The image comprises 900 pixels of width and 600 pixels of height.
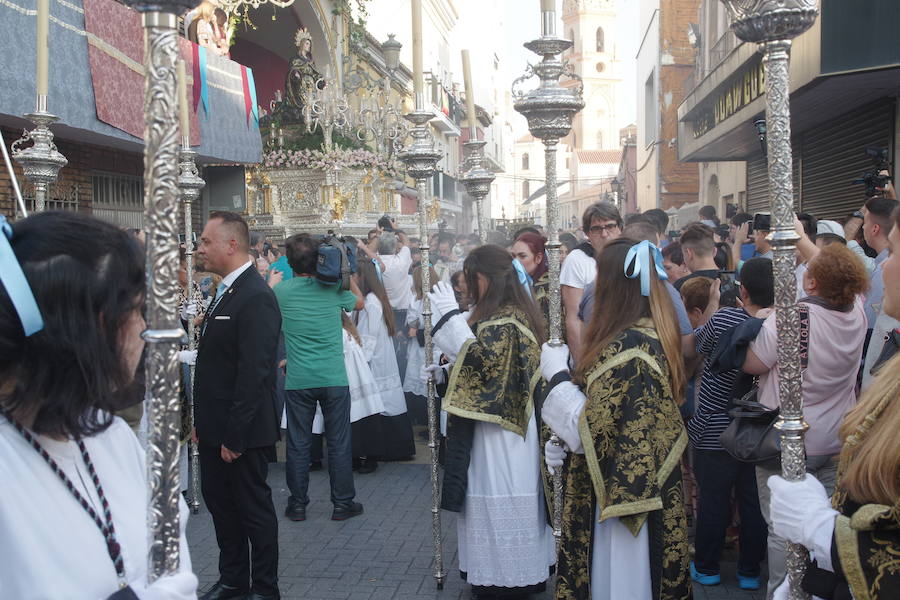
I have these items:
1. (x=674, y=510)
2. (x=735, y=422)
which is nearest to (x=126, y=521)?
(x=674, y=510)

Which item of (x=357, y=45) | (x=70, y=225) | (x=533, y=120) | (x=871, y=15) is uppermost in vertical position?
(x=357, y=45)

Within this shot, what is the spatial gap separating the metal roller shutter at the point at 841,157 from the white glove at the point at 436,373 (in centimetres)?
667

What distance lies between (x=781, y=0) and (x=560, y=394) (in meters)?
1.83

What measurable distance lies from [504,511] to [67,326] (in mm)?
3321

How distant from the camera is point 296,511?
634cm

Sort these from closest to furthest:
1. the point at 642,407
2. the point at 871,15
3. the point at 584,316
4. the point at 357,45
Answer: the point at 642,407, the point at 584,316, the point at 871,15, the point at 357,45

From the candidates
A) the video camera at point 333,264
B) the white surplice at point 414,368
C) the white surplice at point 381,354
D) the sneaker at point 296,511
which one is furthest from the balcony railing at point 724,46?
the sneaker at point 296,511

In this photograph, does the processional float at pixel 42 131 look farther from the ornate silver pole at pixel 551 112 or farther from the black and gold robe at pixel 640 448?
the black and gold robe at pixel 640 448

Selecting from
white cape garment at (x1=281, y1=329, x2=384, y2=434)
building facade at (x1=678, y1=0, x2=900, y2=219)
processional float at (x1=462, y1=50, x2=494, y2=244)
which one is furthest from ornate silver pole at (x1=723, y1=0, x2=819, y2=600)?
white cape garment at (x1=281, y1=329, x2=384, y2=434)

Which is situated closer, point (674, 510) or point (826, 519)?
point (826, 519)

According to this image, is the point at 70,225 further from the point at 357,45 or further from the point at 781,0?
the point at 357,45

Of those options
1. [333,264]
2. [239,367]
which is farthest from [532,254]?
[239,367]

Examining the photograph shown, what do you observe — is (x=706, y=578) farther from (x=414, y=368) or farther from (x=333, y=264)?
(x=414, y=368)

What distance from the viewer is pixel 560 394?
3488mm
